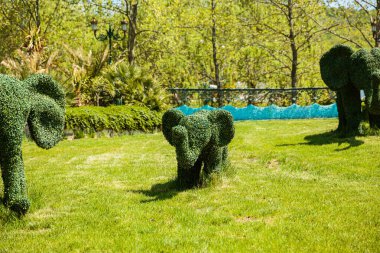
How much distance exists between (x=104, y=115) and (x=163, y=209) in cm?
979

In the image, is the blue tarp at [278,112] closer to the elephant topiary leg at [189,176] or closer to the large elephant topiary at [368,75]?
the large elephant topiary at [368,75]

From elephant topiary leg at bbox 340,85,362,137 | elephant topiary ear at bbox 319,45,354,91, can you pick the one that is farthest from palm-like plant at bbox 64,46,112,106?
elephant topiary leg at bbox 340,85,362,137

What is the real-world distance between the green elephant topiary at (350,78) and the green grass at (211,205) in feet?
2.67

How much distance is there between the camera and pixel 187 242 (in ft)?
18.0

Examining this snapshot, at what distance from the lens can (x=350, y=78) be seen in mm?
12312

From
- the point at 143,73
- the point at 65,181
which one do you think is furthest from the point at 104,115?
the point at 65,181

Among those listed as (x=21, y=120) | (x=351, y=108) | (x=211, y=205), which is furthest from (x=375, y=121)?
(x=21, y=120)

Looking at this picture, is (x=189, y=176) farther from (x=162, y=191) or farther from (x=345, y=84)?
(x=345, y=84)

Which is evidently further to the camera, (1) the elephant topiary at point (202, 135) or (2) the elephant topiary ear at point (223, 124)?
(2) the elephant topiary ear at point (223, 124)

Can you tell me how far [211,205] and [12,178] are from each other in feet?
9.84

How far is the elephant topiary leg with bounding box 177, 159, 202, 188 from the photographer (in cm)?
813

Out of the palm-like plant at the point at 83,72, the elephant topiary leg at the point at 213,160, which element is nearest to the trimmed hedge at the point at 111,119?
the palm-like plant at the point at 83,72

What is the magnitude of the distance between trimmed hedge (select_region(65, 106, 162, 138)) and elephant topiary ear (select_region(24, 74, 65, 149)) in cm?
850

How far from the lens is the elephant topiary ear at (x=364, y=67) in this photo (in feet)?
37.4
